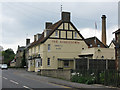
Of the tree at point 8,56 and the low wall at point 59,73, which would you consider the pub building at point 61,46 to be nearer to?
the low wall at point 59,73

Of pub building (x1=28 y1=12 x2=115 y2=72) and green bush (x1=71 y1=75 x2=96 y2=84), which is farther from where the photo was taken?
pub building (x1=28 y1=12 x2=115 y2=72)

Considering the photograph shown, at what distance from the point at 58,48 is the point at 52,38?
7.95 feet

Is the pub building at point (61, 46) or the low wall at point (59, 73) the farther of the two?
the pub building at point (61, 46)

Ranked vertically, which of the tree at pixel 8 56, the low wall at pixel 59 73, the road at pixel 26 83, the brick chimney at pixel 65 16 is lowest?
the road at pixel 26 83

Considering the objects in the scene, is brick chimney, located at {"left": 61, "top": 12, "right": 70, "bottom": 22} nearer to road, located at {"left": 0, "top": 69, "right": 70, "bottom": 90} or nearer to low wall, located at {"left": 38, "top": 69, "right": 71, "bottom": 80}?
low wall, located at {"left": 38, "top": 69, "right": 71, "bottom": 80}

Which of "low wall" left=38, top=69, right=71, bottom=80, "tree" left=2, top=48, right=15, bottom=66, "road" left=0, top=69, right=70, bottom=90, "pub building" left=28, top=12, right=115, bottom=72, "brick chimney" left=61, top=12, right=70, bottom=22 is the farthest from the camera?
"tree" left=2, top=48, right=15, bottom=66

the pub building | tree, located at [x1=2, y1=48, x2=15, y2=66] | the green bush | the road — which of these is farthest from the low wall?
tree, located at [x1=2, y1=48, x2=15, y2=66]

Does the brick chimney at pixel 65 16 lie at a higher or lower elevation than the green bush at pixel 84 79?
higher

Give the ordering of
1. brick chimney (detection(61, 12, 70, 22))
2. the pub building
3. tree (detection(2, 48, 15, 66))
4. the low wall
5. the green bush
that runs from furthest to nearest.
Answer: tree (detection(2, 48, 15, 66)) < brick chimney (detection(61, 12, 70, 22)) < the pub building < the low wall < the green bush

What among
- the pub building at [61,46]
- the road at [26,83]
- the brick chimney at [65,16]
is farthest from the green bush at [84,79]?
the brick chimney at [65,16]

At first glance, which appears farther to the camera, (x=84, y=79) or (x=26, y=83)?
(x=84, y=79)

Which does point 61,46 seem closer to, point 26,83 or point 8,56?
point 26,83

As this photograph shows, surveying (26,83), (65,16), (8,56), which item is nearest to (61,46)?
(65,16)

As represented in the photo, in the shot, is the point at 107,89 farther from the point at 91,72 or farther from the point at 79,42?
the point at 79,42
